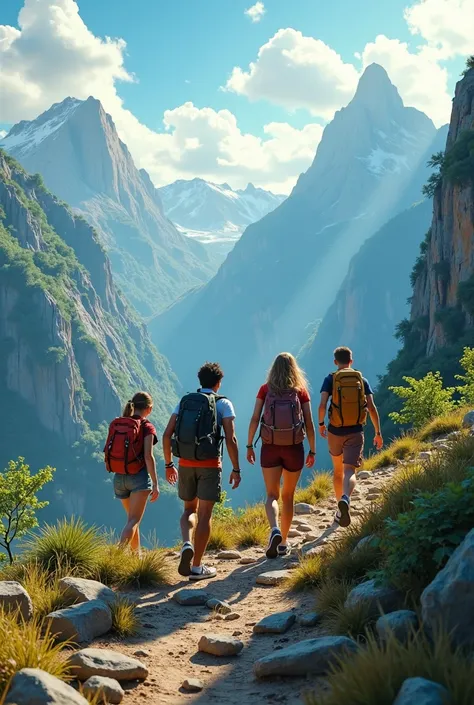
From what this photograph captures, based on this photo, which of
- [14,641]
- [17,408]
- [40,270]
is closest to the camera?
[14,641]

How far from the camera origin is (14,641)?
3.46 m

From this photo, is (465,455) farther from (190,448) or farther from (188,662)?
(188,662)

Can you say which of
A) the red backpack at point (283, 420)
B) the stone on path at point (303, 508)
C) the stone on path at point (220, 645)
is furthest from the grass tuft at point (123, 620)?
the stone on path at point (303, 508)

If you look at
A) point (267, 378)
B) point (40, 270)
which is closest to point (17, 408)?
point (40, 270)

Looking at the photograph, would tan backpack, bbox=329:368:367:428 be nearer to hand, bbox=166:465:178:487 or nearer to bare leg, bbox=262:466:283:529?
bare leg, bbox=262:466:283:529

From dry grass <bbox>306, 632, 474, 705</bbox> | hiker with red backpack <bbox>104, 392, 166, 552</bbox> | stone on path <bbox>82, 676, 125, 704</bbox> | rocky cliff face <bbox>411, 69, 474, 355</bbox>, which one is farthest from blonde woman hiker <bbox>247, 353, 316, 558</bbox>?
rocky cliff face <bbox>411, 69, 474, 355</bbox>

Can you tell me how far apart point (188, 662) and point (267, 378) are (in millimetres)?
3410

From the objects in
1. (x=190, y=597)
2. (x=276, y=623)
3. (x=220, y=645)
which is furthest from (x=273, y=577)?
(x=220, y=645)

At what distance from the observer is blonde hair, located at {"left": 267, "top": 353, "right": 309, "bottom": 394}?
6.83m

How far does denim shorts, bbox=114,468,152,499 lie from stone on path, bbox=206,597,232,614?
1.69 metres

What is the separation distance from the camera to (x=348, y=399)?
7.50 metres

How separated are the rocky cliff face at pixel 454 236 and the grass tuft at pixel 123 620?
40.3 meters

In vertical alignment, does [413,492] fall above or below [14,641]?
above

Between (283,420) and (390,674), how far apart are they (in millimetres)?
4032
